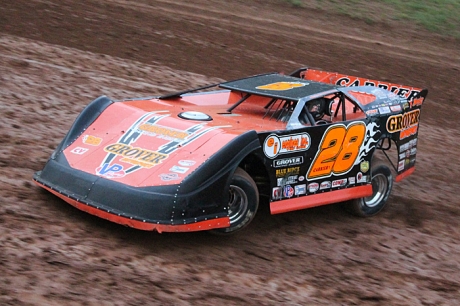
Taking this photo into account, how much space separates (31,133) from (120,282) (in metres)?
3.79

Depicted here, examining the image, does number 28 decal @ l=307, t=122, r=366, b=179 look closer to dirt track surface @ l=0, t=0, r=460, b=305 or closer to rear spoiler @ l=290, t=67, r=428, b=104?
dirt track surface @ l=0, t=0, r=460, b=305

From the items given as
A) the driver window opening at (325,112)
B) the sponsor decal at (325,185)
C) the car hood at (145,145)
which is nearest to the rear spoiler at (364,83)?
the driver window opening at (325,112)

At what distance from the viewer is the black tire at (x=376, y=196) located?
24.8 feet

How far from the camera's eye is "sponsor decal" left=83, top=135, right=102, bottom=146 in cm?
670

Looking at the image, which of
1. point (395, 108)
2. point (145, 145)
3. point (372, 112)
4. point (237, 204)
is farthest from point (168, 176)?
point (395, 108)

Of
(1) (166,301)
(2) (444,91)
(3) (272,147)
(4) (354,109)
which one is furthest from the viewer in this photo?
(2) (444,91)

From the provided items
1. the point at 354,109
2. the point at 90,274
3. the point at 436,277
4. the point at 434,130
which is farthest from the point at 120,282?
the point at 434,130

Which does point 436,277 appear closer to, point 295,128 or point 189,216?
point 295,128

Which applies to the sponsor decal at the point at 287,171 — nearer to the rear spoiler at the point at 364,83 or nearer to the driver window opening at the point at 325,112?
the driver window opening at the point at 325,112

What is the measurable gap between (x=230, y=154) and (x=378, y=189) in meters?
2.43

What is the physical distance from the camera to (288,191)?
666 centimetres

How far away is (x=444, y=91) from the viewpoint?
13.7 metres

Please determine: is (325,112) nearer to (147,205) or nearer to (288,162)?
(288,162)

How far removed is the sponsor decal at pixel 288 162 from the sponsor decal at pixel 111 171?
4.56 feet
